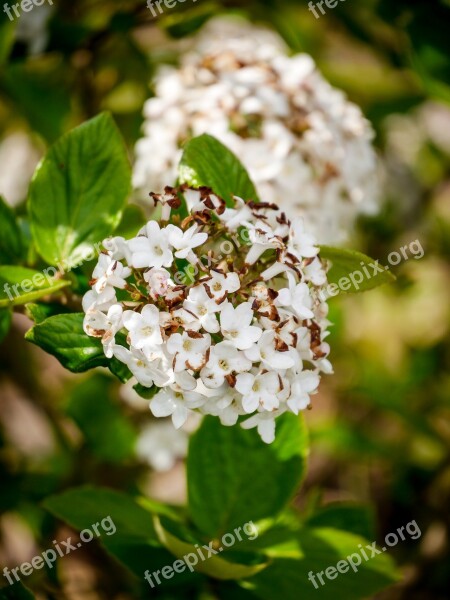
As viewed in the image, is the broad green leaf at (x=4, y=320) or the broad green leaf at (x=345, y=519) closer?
the broad green leaf at (x=4, y=320)

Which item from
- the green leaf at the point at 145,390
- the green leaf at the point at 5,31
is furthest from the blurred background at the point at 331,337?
the green leaf at the point at 145,390

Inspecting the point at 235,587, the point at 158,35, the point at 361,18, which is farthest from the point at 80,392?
the point at 158,35

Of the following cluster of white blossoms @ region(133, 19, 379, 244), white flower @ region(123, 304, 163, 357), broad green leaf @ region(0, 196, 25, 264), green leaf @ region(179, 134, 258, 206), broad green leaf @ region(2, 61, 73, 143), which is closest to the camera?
white flower @ region(123, 304, 163, 357)

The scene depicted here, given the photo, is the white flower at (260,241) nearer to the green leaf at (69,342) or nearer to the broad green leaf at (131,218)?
the green leaf at (69,342)

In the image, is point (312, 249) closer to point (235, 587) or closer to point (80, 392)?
point (235, 587)

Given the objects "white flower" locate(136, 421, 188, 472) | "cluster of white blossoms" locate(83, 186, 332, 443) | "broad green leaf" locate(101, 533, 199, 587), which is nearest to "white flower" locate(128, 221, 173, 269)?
"cluster of white blossoms" locate(83, 186, 332, 443)

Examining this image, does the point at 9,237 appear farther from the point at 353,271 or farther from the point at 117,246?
the point at 353,271

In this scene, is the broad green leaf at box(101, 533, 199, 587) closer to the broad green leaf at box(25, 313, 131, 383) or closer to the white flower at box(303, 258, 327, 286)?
the broad green leaf at box(25, 313, 131, 383)
